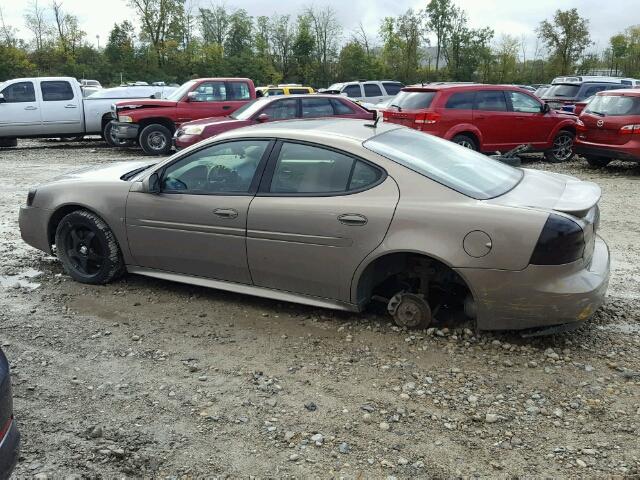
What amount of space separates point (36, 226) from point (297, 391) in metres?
3.16

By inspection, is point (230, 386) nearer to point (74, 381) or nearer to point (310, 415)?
point (310, 415)

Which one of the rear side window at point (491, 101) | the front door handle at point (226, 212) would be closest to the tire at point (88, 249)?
the front door handle at point (226, 212)

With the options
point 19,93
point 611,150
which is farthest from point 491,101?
point 19,93

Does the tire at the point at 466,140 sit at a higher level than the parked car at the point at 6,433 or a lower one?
higher

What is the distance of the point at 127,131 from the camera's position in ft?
46.9

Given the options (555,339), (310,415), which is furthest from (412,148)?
(310,415)

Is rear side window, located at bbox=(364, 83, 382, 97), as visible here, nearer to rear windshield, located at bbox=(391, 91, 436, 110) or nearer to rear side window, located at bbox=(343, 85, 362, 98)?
rear side window, located at bbox=(343, 85, 362, 98)

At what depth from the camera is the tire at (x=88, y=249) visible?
16.7 ft

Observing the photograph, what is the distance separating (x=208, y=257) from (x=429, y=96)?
8.36 metres

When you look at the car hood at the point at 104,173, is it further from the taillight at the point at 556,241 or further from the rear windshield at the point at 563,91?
the rear windshield at the point at 563,91

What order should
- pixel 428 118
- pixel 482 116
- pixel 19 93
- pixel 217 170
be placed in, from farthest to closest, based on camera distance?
pixel 19 93, pixel 482 116, pixel 428 118, pixel 217 170

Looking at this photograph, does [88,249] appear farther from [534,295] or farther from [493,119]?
[493,119]

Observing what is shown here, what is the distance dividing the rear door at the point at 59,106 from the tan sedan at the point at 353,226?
12027mm

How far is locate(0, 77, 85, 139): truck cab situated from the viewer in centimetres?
1573
